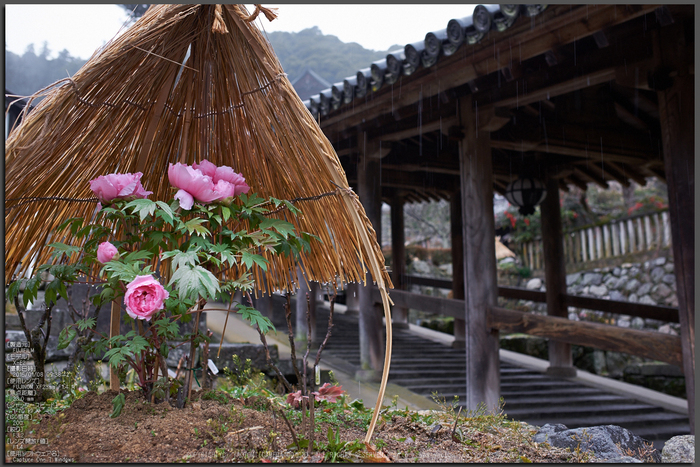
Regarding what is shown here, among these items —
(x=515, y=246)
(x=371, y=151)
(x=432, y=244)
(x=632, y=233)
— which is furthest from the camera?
(x=432, y=244)

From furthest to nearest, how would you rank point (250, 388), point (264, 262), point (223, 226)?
point (250, 388) → point (223, 226) → point (264, 262)

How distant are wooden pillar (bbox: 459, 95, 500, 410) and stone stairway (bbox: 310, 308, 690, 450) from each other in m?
0.42

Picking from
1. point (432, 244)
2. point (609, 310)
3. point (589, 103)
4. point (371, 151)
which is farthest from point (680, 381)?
point (432, 244)

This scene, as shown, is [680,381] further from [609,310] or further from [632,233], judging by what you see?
[632,233]

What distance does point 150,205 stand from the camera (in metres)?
1.35

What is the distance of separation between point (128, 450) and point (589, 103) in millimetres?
4511

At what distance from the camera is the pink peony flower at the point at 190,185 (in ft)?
4.62

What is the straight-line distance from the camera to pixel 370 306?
5383mm

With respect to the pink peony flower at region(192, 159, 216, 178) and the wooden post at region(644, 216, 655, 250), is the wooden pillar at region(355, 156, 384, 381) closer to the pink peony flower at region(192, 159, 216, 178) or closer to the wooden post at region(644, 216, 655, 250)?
the pink peony flower at region(192, 159, 216, 178)

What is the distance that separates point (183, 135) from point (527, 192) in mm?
3717

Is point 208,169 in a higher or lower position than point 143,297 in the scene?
higher

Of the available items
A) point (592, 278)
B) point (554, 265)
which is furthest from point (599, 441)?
point (592, 278)

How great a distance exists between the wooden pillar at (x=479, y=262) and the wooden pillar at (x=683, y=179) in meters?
1.42

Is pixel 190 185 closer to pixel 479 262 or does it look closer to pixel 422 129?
pixel 479 262
